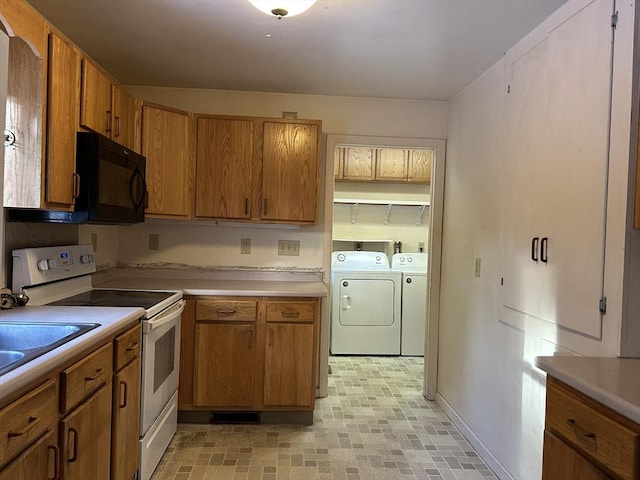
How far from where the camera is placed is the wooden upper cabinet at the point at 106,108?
194cm

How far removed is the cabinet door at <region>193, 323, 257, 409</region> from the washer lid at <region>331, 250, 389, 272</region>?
1.78 metres

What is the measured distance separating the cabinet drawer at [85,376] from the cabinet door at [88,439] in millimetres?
35

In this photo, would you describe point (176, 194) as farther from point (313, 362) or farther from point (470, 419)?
point (470, 419)

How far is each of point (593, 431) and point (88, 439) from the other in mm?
1603

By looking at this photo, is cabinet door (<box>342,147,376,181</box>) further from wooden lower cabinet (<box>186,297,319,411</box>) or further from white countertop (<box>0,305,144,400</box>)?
white countertop (<box>0,305,144,400</box>)

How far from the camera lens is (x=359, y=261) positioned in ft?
14.4

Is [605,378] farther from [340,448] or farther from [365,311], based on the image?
[365,311]

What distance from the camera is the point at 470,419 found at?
2584 mm

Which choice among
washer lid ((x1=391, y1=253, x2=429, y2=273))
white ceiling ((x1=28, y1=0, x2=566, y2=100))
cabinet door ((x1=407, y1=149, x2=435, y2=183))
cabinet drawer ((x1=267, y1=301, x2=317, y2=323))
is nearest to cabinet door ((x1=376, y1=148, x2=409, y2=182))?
cabinet door ((x1=407, y1=149, x2=435, y2=183))

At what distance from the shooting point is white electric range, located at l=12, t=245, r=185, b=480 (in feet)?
6.51

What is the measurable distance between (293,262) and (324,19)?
172cm

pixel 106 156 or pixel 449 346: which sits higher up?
pixel 106 156

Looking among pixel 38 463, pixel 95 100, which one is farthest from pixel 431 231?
pixel 38 463

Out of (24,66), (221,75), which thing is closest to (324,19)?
(221,75)
